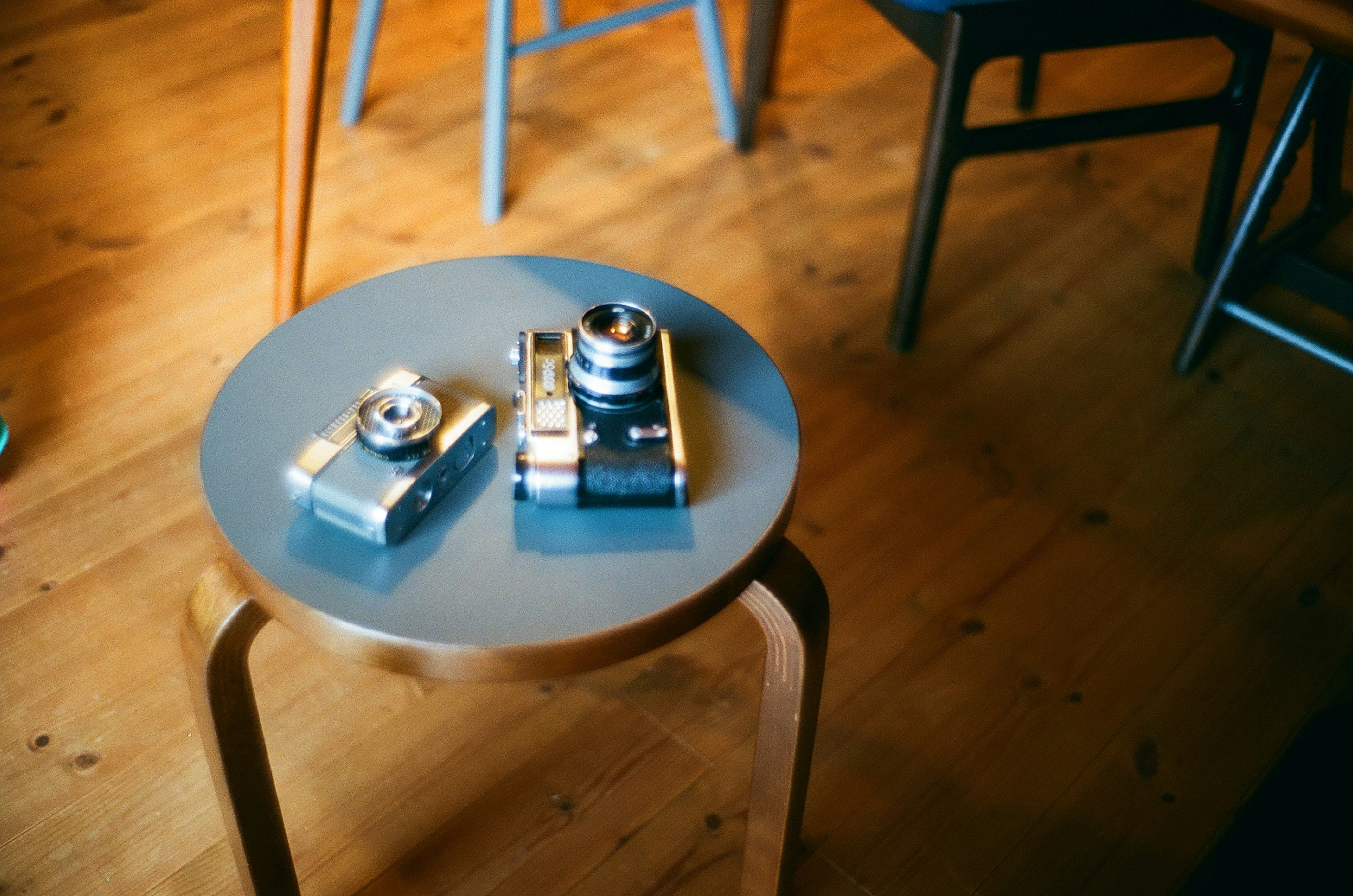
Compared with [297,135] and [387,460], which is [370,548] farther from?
[297,135]

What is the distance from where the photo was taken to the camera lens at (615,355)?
794 millimetres

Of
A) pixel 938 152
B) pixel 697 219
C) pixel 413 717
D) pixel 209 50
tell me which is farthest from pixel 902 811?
pixel 209 50

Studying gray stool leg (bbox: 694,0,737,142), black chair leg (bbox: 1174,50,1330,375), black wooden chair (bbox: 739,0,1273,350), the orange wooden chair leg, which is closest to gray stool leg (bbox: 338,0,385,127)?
the orange wooden chair leg

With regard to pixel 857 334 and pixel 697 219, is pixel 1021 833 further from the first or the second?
pixel 697 219

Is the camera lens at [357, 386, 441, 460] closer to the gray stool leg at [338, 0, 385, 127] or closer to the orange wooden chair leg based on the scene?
the orange wooden chair leg

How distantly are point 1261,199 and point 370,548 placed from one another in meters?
1.22

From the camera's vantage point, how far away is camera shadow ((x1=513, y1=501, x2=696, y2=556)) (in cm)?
76

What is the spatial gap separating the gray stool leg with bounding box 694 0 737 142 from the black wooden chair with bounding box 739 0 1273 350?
41cm

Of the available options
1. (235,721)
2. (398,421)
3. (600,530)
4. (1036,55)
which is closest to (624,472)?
(600,530)

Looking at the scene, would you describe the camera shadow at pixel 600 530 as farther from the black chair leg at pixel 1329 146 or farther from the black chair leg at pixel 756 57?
the black chair leg at pixel 756 57

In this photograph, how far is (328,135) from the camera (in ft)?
6.15

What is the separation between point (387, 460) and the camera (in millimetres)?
753

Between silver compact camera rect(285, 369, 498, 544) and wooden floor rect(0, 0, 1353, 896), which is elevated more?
silver compact camera rect(285, 369, 498, 544)

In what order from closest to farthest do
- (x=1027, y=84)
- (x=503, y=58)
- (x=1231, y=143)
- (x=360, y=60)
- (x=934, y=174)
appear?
1. (x=934, y=174)
2. (x=1231, y=143)
3. (x=503, y=58)
4. (x=360, y=60)
5. (x=1027, y=84)
